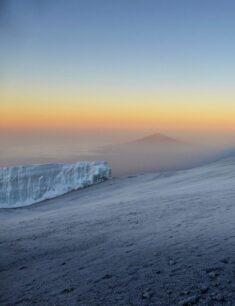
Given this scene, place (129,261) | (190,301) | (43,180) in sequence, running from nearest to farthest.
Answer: (190,301) < (129,261) < (43,180)

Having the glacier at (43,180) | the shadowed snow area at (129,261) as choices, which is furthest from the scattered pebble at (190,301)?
the glacier at (43,180)

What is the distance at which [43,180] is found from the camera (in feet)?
100

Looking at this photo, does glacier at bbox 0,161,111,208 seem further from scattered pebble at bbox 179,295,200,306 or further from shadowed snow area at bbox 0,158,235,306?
scattered pebble at bbox 179,295,200,306

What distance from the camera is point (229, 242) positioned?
17.4 ft

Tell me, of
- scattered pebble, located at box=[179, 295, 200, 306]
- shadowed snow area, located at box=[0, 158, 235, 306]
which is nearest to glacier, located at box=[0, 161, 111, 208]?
shadowed snow area, located at box=[0, 158, 235, 306]

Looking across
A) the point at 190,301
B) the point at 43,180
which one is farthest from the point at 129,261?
the point at 43,180

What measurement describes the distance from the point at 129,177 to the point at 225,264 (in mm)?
23166

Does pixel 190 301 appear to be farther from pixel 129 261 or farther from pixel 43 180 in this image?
pixel 43 180

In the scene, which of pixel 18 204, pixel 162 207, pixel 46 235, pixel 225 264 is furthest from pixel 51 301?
pixel 18 204

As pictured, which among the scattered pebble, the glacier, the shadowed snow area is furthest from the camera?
the glacier

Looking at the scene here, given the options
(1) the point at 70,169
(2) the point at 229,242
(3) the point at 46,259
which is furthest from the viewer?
(1) the point at 70,169

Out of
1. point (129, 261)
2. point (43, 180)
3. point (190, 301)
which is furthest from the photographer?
point (43, 180)

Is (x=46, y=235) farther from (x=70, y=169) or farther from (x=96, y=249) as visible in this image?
(x=70, y=169)

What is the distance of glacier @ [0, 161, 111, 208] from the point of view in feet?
95.8
